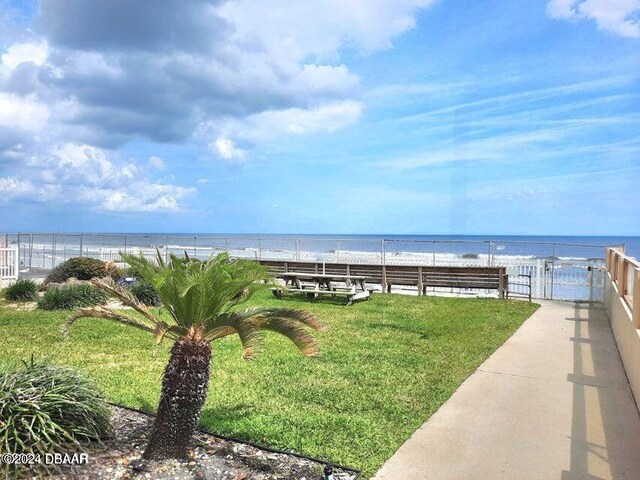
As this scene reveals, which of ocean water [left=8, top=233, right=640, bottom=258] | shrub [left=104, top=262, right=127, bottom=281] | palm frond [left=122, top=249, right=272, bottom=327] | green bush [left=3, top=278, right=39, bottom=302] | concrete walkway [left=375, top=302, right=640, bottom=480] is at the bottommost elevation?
concrete walkway [left=375, top=302, right=640, bottom=480]

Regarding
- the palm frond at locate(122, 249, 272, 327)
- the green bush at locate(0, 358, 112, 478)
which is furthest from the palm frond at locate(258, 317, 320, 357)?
the green bush at locate(0, 358, 112, 478)

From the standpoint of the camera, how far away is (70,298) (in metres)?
12.0

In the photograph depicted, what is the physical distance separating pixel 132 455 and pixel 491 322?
8.14 metres

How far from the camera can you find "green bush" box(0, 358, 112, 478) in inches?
135

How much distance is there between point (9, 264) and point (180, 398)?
16755mm

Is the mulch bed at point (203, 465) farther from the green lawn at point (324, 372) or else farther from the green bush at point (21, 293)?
the green bush at point (21, 293)

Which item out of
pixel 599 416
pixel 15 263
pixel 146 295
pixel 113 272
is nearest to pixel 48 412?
pixel 599 416

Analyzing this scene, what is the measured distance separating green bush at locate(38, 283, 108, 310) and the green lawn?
1.74 ft

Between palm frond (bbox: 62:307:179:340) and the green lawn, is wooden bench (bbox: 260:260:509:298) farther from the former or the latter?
palm frond (bbox: 62:307:179:340)

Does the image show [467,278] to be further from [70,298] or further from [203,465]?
[203,465]

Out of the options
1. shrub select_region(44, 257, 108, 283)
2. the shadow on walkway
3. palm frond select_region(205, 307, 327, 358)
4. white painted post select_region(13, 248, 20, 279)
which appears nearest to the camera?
palm frond select_region(205, 307, 327, 358)

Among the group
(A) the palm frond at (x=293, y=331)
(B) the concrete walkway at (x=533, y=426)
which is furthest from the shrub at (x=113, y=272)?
(A) the palm frond at (x=293, y=331)

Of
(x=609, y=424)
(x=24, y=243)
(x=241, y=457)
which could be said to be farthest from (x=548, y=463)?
(x=24, y=243)

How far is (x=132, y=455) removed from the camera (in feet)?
12.6
